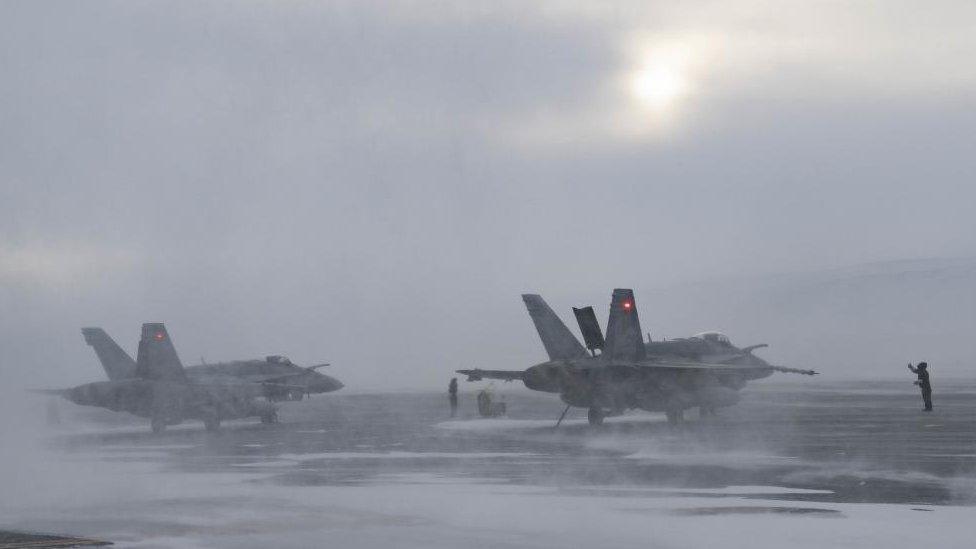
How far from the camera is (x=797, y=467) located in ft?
96.4

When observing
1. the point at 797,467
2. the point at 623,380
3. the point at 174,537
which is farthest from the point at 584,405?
the point at 174,537

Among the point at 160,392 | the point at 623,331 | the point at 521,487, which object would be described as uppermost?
the point at 623,331

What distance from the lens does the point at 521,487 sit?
2561 centimetres

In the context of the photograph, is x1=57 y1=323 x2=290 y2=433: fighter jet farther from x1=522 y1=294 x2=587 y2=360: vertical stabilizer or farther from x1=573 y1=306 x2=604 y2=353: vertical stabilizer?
x1=573 y1=306 x2=604 y2=353: vertical stabilizer

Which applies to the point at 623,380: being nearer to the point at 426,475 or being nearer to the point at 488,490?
the point at 426,475

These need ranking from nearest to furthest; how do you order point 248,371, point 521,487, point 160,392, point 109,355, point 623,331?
point 521,487 → point 623,331 → point 160,392 → point 109,355 → point 248,371

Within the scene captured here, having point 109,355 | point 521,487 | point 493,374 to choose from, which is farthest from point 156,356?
point 521,487

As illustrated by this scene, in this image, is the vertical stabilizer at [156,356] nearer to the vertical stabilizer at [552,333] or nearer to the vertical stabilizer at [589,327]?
the vertical stabilizer at [552,333]

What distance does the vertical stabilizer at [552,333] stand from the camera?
48156 mm

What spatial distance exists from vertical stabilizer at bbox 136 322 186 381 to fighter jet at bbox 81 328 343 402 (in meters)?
2.21

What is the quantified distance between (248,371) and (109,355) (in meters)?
6.98

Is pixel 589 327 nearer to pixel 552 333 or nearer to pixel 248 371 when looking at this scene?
pixel 552 333

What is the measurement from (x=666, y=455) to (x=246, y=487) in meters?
12.4

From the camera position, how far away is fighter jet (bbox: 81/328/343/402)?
5569cm
